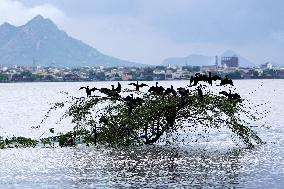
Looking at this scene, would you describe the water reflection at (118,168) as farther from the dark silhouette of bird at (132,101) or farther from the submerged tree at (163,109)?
the dark silhouette of bird at (132,101)

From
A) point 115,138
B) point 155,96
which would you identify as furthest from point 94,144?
point 155,96

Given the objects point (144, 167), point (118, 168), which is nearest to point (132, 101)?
point (144, 167)

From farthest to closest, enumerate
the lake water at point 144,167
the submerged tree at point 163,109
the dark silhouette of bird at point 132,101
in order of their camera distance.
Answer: the dark silhouette of bird at point 132,101 < the submerged tree at point 163,109 < the lake water at point 144,167

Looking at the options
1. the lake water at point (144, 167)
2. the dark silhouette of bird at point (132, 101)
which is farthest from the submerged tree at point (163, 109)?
the lake water at point (144, 167)

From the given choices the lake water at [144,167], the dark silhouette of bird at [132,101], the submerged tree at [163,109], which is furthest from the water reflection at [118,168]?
the dark silhouette of bird at [132,101]

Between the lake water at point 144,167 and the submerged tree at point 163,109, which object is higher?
the submerged tree at point 163,109

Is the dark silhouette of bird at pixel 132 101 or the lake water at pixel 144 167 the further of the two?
the dark silhouette of bird at pixel 132 101

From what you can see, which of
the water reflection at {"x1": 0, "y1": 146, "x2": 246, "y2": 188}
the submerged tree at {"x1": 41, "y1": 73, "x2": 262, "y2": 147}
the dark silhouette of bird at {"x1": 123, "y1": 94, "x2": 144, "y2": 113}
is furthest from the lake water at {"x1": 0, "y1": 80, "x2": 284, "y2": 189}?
the dark silhouette of bird at {"x1": 123, "y1": 94, "x2": 144, "y2": 113}

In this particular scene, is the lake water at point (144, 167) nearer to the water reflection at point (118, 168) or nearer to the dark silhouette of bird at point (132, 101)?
the water reflection at point (118, 168)

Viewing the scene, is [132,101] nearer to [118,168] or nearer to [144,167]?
[144,167]

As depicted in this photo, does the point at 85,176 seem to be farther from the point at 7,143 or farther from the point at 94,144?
the point at 7,143

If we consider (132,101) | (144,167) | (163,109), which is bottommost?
(144,167)

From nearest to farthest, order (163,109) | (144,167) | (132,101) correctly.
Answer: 1. (144,167)
2. (163,109)
3. (132,101)

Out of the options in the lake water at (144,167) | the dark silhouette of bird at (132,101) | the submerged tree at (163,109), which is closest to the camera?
the lake water at (144,167)
